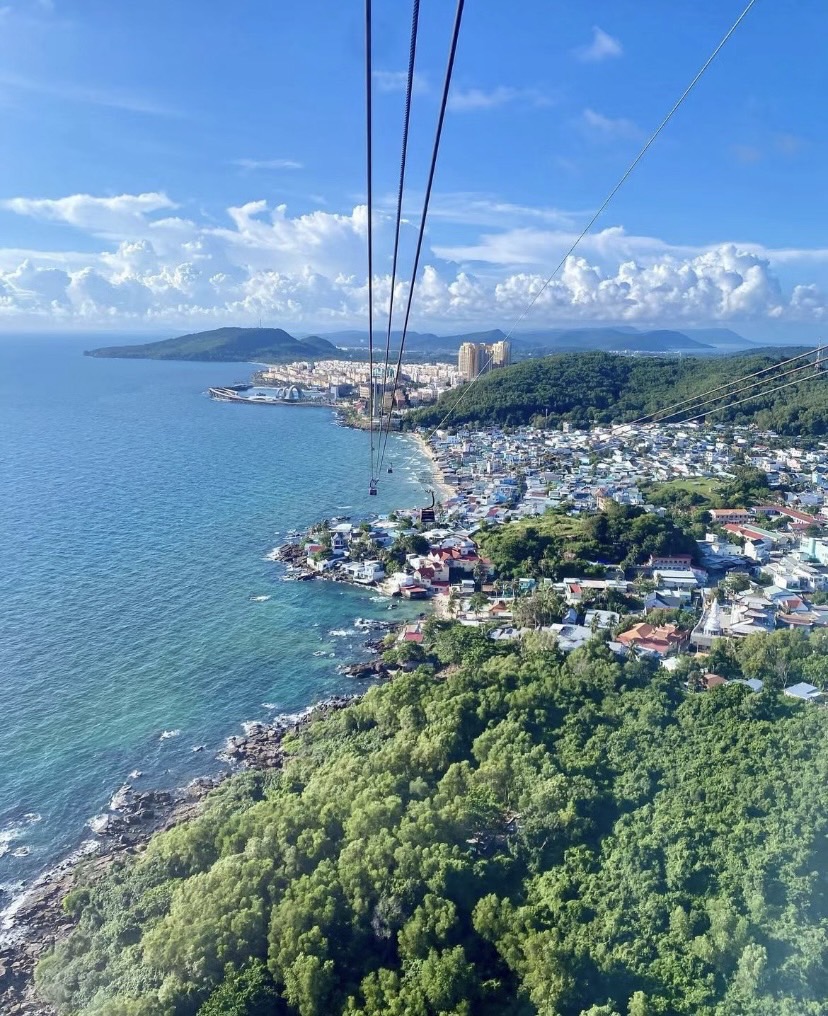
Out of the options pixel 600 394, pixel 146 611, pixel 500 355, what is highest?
pixel 500 355

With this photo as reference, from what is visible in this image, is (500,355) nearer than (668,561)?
No

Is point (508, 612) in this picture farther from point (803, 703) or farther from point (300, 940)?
point (300, 940)

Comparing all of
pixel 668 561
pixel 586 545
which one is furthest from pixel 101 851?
pixel 668 561

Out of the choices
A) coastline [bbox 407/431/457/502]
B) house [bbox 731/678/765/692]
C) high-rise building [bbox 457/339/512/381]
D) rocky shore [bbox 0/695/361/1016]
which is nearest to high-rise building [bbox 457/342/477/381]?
high-rise building [bbox 457/339/512/381]

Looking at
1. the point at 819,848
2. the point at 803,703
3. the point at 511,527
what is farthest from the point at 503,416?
the point at 819,848

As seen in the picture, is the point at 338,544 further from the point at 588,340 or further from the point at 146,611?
the point at 588,340

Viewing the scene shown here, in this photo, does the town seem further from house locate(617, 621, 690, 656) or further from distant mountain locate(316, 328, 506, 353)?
distant mountain locate(316, 328, 506, 353)
